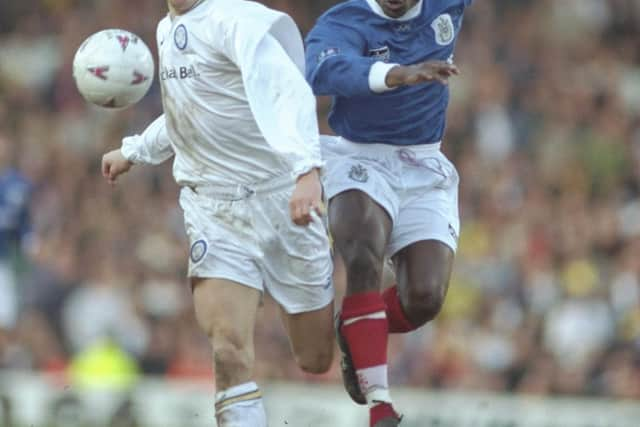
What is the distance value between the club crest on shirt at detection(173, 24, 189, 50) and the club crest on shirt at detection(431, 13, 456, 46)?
1506 millimetres

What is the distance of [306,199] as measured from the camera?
758 centimetres

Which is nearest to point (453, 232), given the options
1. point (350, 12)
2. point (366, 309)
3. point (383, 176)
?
point (383, 176)

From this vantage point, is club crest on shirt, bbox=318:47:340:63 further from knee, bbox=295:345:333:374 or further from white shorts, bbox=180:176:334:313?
knee, bbox=295:345:333:374

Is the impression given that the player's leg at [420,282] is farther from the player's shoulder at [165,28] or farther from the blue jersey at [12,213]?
the blue jersey at [12,213]

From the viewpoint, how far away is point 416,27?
927 centimetres

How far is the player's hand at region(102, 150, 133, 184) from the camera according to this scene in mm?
9055

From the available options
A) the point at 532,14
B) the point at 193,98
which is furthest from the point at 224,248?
the point at 532,14

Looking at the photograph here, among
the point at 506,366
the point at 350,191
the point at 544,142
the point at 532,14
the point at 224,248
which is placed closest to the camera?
the point at 224,248

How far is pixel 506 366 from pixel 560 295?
835mm

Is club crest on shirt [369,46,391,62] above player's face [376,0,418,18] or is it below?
below

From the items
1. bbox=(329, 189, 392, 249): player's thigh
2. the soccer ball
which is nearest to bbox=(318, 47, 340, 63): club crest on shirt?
bbox=(329, 189, 392, 249): player's thigh

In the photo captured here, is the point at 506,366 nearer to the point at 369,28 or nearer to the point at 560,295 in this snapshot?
the point at 560,295

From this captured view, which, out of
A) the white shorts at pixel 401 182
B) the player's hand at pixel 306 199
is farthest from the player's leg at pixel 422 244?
the player's hand at pixel 306 199

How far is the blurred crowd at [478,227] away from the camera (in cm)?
1575
